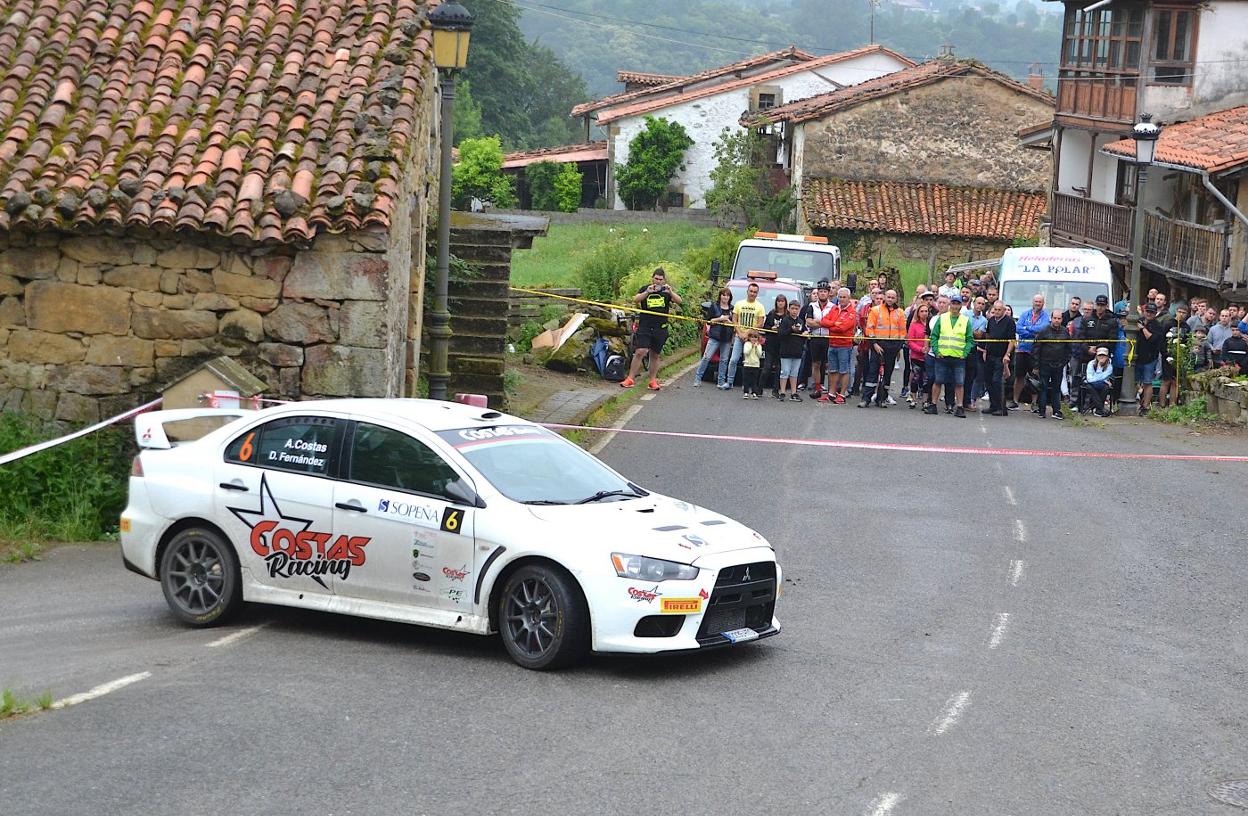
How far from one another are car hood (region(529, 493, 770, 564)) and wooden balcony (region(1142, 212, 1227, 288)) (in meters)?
24.0

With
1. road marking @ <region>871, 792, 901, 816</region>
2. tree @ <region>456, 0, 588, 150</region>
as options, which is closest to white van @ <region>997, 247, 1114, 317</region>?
road marking @ <region>871, 792, 901, 816</region>

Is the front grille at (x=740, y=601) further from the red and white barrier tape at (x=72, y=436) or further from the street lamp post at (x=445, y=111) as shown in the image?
the red and white barrier tape at (x=72, y=436)

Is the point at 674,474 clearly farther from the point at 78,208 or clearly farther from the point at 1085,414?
the point at 1085,414

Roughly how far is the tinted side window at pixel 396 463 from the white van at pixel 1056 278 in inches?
729

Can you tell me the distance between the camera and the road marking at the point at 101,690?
809 centimetres

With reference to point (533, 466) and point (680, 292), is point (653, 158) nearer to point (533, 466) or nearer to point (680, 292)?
point (680, 292)

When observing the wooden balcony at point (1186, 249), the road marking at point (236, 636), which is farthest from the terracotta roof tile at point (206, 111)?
the wooden balcony at point (1186, 249)

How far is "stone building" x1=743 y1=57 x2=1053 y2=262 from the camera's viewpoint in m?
49.2

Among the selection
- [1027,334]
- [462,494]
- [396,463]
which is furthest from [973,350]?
[462,494]

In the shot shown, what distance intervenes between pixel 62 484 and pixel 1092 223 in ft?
102

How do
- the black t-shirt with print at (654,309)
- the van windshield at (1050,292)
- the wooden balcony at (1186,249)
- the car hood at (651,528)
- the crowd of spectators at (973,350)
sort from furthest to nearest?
the wooden balcony at (1186,249)
the van windshield at (1050,292)
the black t-shirt with print at (654,309)
the crowd of spectators at (973,350)
the car hood at (651,528)

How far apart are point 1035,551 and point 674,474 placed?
15.0ft

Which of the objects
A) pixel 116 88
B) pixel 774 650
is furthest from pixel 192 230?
pixel 774 650

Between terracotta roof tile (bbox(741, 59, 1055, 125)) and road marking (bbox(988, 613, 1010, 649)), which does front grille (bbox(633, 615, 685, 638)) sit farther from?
terracotta roof tile (bbox(741, 59, 1055, 125))
